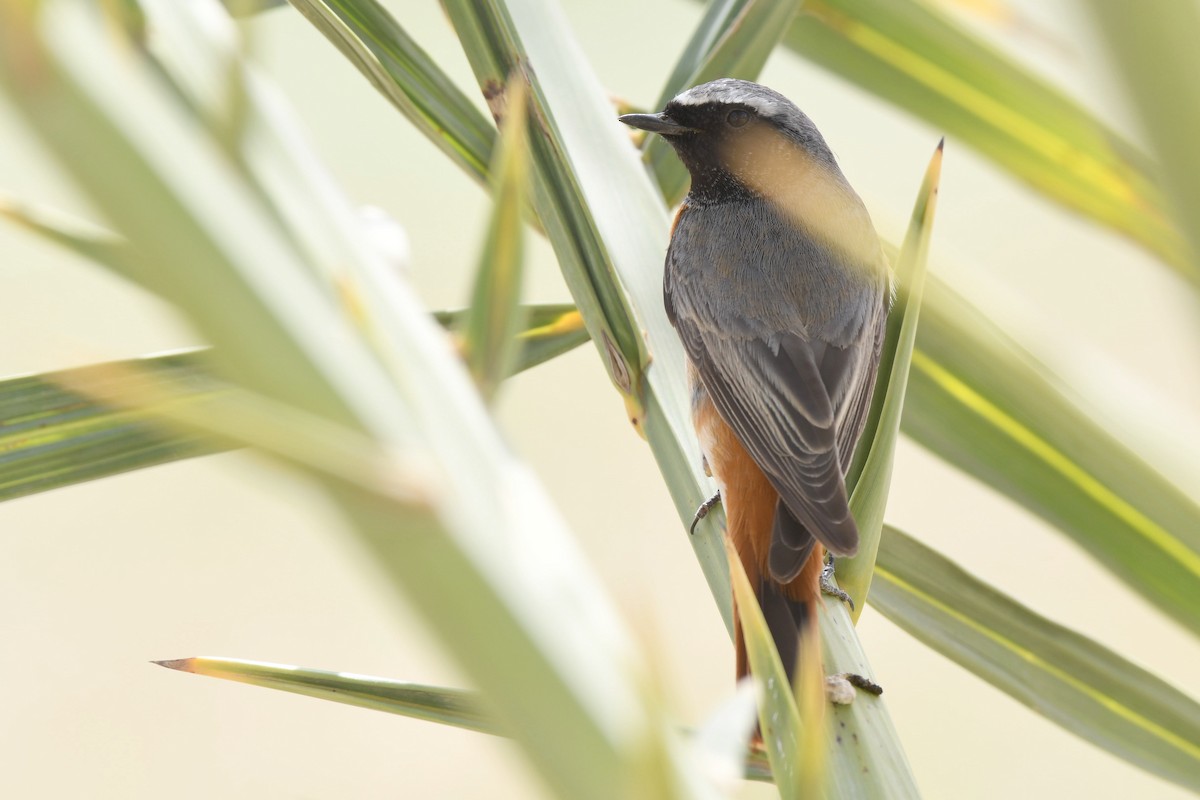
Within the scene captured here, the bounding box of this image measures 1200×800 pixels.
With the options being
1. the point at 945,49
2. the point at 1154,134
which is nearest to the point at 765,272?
the point at 945,49

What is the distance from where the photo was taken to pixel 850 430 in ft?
6.29

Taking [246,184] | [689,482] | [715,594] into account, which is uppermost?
[689,482]

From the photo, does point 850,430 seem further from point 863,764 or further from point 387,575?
point 387,575

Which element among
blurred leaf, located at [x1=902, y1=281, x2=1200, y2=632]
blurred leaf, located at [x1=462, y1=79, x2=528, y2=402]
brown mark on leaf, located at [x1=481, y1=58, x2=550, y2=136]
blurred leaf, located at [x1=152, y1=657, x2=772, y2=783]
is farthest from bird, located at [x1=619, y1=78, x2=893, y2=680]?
blurred leaf, located at [x1=462, y1=79, x2=528, y2=402]

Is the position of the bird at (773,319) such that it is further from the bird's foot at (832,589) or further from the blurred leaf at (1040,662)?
the blurred leaf at (1040,662)

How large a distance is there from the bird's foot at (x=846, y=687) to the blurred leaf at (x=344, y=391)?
735mm

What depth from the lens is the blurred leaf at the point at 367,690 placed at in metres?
1.17

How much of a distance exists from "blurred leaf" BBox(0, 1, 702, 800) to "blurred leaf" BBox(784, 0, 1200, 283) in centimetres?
108

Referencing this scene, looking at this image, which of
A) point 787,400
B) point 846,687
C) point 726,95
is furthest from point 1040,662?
point 726,95

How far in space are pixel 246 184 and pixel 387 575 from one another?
16 cm

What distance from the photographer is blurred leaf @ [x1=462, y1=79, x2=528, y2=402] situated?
1.63 ft

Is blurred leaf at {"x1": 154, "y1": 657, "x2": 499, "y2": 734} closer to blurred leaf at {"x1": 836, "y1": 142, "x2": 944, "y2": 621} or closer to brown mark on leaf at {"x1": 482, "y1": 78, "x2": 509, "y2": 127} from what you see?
blurred leaf at {"x1": 836, "y1": 142, "x2": 944, "y2": 621}

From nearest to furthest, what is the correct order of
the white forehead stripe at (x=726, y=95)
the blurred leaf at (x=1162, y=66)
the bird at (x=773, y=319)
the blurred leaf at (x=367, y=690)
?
the blurred leaf at (x=1162, y=66) < the blurred leaf at (x=367, y=690) < the bird at (x=773, y=319) < the white forehead stripe at (x=726, y=95)

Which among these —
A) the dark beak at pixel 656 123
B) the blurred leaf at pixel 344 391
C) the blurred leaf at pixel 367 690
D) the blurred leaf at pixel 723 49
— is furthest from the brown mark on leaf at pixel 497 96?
the blurred leaf at pixel 344 391
